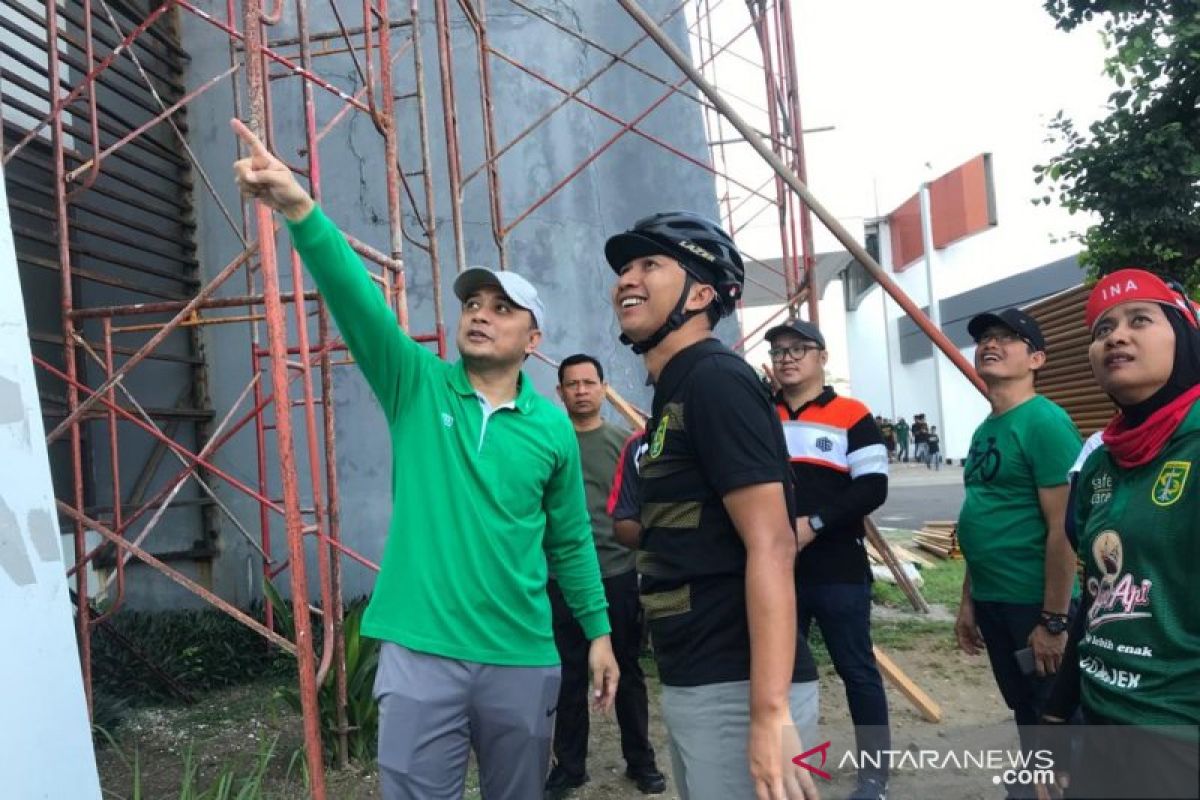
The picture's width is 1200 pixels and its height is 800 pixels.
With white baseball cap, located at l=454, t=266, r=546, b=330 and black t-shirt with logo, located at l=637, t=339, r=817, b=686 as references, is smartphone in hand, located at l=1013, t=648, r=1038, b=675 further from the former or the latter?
white baseball cap, located at l=454, t=266, r=546, b=330

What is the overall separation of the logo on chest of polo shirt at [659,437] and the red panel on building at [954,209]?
29.3 meters

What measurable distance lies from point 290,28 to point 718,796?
693 cm

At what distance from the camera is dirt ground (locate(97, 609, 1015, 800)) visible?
380cm

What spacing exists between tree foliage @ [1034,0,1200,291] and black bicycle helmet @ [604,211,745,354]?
5651mm

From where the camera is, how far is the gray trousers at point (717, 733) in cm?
157

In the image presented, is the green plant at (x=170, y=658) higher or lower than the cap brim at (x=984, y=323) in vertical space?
lower

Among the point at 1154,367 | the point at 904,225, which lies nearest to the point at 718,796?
the point at 1154,367

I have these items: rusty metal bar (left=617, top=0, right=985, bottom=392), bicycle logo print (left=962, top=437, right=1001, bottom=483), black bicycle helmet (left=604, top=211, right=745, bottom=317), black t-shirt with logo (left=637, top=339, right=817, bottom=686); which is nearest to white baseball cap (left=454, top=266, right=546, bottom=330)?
black bicycle helmet (left=604, top=211, right=745, bottom=317)

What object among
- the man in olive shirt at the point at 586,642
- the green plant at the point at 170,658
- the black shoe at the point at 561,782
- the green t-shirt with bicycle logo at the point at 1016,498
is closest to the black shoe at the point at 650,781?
the man in olive shirt at the point at 586,642

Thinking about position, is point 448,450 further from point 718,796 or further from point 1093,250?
point 1093,250

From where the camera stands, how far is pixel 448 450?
2225 millimetres

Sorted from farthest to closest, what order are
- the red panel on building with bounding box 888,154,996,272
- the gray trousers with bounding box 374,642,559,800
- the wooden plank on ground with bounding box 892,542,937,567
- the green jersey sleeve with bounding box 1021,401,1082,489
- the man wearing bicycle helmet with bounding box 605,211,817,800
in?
the red panel on building with bounding box 888,154,996,272
the wooden plank on ground with bounding box 892,542,937,567
the green jersey sleeve with bounding box 1021,401,1082,489
the gray trousers with bounding box 374,642,559,800
the man wearing bicycle helmet with bounding box 605,211,817,800

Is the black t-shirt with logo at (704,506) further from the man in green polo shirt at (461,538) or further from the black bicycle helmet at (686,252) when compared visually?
the man in green polo shirt at (461,538)

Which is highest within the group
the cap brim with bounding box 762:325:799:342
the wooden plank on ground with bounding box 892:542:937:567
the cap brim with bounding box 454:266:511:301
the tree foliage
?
the tree foliage
